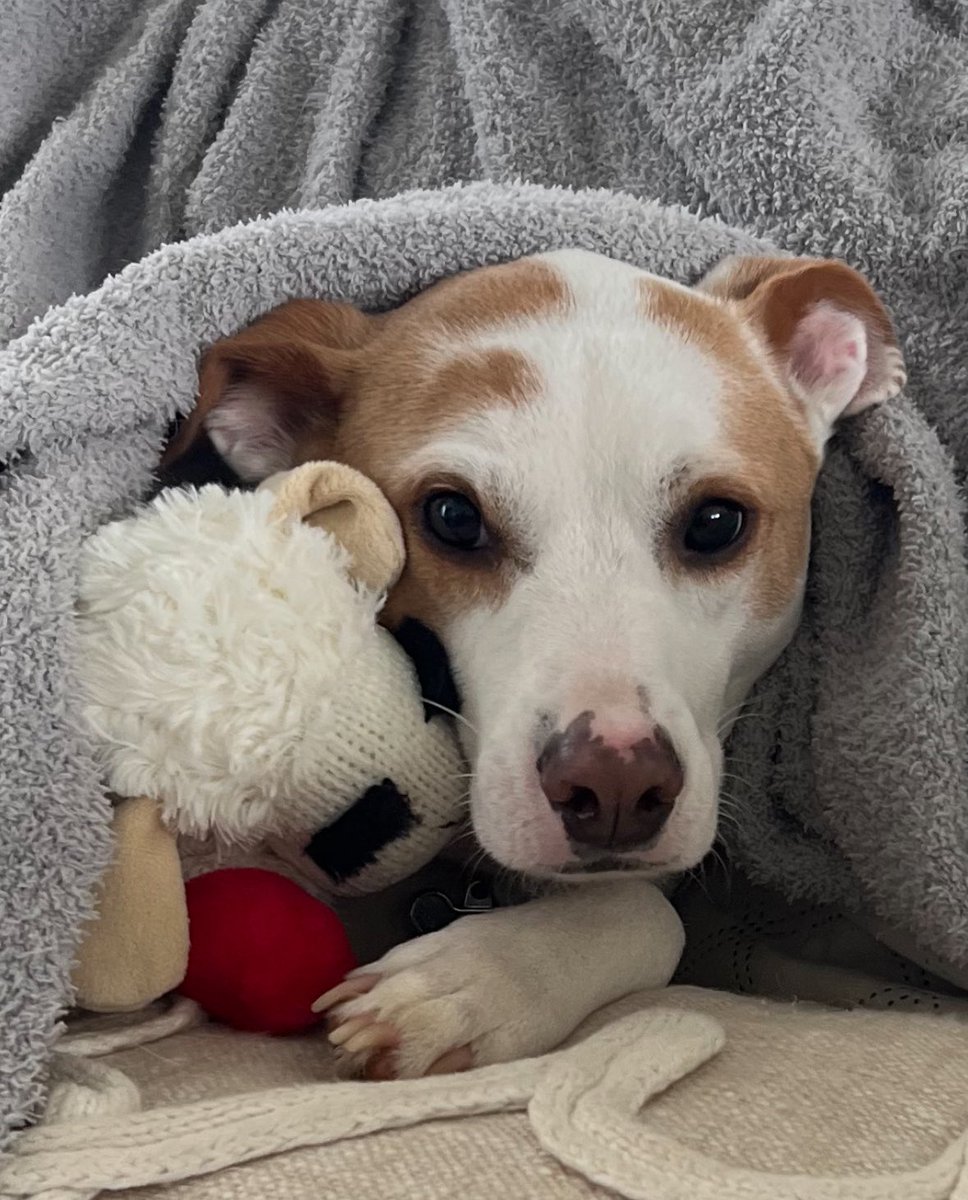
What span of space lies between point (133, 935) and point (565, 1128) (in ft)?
1.12

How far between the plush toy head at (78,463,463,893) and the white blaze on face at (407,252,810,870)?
0.07 m

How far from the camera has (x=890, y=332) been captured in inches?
51.8

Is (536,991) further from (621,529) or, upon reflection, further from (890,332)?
(890,332)

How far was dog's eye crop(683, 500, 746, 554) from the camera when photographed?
115cm

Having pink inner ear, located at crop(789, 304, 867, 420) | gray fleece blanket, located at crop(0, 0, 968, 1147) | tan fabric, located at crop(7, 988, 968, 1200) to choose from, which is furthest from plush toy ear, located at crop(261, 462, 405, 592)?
pink inner ear, located at crop(789, 304, 867, 420)

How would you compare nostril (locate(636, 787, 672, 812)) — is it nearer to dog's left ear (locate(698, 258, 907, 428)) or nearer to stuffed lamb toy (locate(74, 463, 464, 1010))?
stuffed lamb toy (locate(74, 463, 464, 1010))

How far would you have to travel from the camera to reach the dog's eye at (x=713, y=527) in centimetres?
115

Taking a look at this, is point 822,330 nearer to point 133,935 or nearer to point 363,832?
point 363,832

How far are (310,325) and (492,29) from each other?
598mm

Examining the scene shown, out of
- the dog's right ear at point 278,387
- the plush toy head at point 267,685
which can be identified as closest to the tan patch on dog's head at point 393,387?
the dog's right ear at point 278,387

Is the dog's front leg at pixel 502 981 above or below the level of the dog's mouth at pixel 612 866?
below

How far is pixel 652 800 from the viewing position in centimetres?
95

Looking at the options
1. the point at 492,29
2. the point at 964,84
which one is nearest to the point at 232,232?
the point at 492,29

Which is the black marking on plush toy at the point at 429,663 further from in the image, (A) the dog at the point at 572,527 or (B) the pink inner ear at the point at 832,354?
(B) the pink inner ear at the point at 832,354
